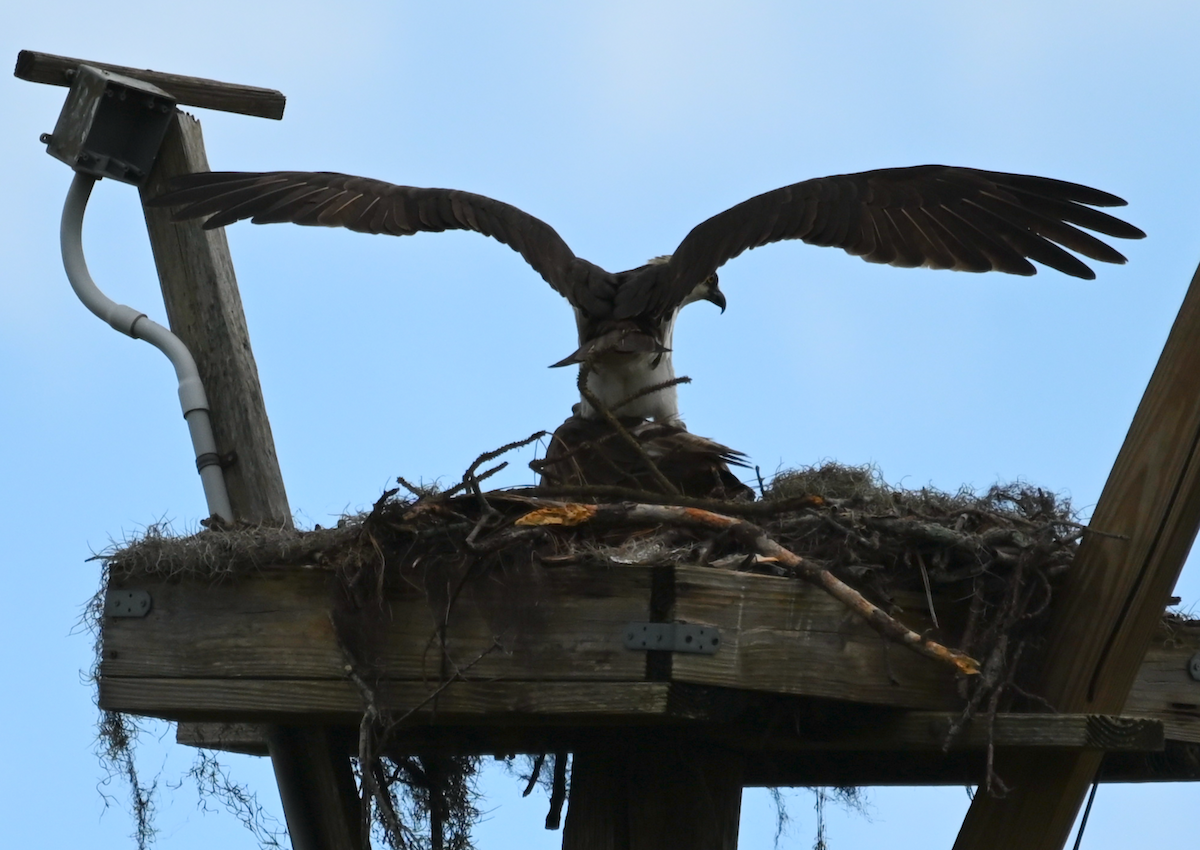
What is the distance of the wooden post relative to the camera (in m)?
3.43

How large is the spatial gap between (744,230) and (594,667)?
1.98 meters

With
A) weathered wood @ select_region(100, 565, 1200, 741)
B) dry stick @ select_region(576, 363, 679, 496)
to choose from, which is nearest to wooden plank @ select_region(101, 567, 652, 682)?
weathered wood @ select_region(100, 565, 1200, 741)

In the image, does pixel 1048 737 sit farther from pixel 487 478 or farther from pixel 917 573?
pixel 487 478

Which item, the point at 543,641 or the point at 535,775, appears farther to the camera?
the point at 535,775

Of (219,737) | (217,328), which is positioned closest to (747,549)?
(219,737)

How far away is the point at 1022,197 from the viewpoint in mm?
4152

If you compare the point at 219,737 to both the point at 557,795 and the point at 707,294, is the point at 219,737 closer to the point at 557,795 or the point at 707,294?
the point at 557,795

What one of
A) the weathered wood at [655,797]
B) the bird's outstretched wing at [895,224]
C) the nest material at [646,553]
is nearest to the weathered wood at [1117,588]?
the nest material at [646,553]

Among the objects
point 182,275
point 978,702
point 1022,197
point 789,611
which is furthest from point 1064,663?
point 182,275

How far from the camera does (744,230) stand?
14.3 ft

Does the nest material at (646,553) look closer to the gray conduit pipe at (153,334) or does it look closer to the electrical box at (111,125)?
the gray conduit pipe at (153,334)

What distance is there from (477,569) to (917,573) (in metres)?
0.86

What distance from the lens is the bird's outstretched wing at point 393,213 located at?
178 inches

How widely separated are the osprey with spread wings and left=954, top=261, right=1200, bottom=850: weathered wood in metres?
1.23
